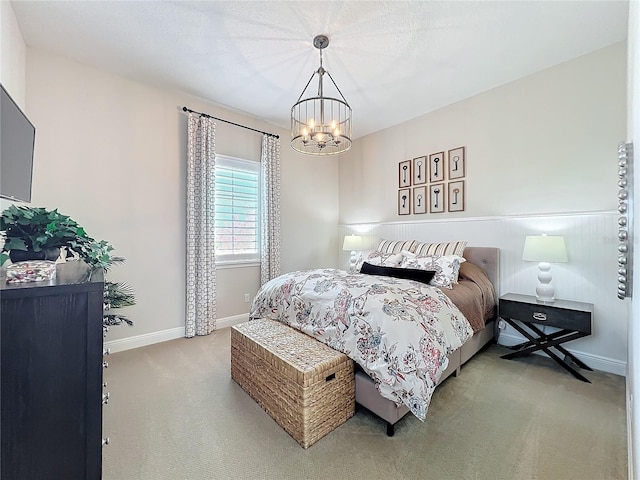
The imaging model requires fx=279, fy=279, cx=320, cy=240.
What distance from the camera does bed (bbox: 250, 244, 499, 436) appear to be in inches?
65.5

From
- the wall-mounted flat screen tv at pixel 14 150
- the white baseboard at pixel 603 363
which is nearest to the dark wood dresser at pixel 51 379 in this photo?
the wall-mounted flat screen tv at pixel 14 150

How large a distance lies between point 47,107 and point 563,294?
530cm

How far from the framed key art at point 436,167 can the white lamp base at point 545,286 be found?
61.7 inches

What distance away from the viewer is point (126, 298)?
2.45 m

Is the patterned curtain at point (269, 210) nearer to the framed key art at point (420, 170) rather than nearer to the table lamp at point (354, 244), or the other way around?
the table lamp at point (354, 244)

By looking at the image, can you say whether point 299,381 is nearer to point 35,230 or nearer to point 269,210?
point 35,230

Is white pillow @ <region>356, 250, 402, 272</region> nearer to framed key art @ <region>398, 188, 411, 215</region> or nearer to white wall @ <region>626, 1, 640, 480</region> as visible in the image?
framed key art @ <region>398, 188, 411, 215</region>

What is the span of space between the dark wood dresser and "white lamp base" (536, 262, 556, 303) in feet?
11.1

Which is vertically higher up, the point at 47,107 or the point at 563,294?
the point at 47,107

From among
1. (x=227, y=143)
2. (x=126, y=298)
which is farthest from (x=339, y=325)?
(x=227, y=143)

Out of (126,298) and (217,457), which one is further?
(126,298)

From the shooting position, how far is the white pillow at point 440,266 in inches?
108

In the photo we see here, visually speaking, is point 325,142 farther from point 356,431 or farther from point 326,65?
point 356,431

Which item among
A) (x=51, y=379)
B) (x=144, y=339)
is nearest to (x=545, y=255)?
(x=51, y=379)
